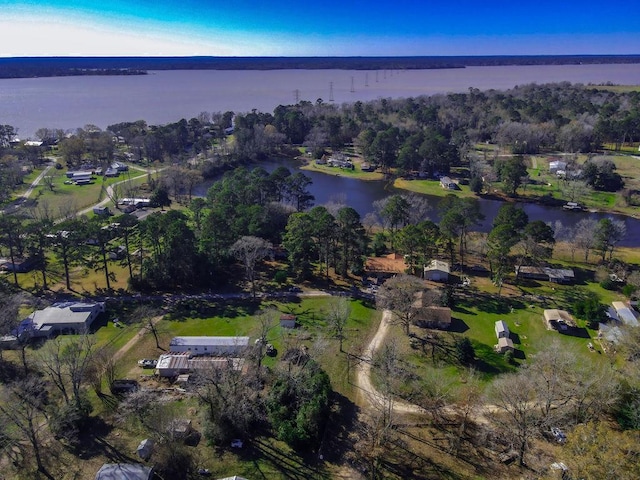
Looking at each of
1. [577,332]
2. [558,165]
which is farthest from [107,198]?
[558,165]

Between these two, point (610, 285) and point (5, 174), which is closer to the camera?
point (610, 285)

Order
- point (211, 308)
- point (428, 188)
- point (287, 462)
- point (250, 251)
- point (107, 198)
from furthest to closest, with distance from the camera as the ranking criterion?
1. point (428, 188)
2. point (107, 198)
3. point (250, 251)
4. point (211, 308)
5. point (287, 462)

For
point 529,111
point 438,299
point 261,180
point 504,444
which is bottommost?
point 504,444

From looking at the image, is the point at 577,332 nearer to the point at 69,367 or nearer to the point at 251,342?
the point at 251,342

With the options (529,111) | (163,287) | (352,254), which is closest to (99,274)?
(163,287)

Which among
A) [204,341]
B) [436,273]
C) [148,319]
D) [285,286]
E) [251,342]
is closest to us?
[204,341]

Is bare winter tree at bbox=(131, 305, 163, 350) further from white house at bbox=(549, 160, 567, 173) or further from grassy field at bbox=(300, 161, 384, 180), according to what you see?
white house at bbox=(549, 160, 567, 173)

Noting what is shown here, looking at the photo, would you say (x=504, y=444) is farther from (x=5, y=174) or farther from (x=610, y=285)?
(x=5, y=174)
